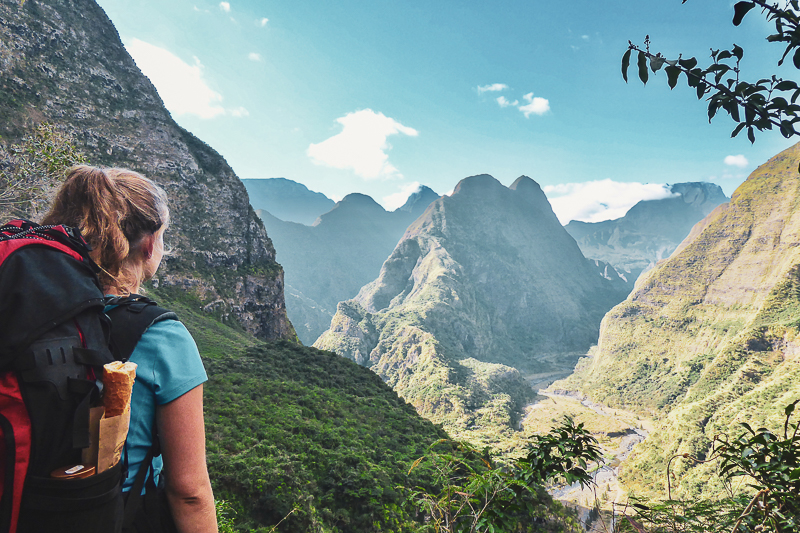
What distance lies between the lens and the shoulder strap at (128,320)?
1.30m

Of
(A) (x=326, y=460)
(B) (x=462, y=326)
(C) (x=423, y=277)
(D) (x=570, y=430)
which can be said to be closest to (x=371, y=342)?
(B) (x=462, y=326)

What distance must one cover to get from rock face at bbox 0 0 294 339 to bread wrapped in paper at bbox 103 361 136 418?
30165 mm

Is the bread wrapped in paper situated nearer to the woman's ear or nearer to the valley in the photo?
the woman's ear

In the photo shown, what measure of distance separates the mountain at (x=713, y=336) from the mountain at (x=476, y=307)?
23054mm

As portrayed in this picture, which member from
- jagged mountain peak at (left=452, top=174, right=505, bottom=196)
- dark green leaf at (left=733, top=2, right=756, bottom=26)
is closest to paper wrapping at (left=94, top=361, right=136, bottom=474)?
dark green leaf at (left=733, top=2, right=756, bottom=26)

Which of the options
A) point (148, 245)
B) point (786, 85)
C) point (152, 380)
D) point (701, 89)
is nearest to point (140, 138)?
point (148, 245)

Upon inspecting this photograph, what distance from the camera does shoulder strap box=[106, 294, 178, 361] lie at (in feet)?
4.26

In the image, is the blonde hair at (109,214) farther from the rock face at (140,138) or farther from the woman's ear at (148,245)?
the rock face at (140,138)

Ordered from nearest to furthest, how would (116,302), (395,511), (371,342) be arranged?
1. (116,302)
2. (395,511)
3. (371,342)

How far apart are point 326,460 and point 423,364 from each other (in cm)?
7137

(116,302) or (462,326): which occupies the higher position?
(116,302)

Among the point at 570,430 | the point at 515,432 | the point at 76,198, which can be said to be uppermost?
the point at 76,198

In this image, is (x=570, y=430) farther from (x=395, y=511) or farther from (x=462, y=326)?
(x=462, y=326)

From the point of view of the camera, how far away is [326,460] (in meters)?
10.6
